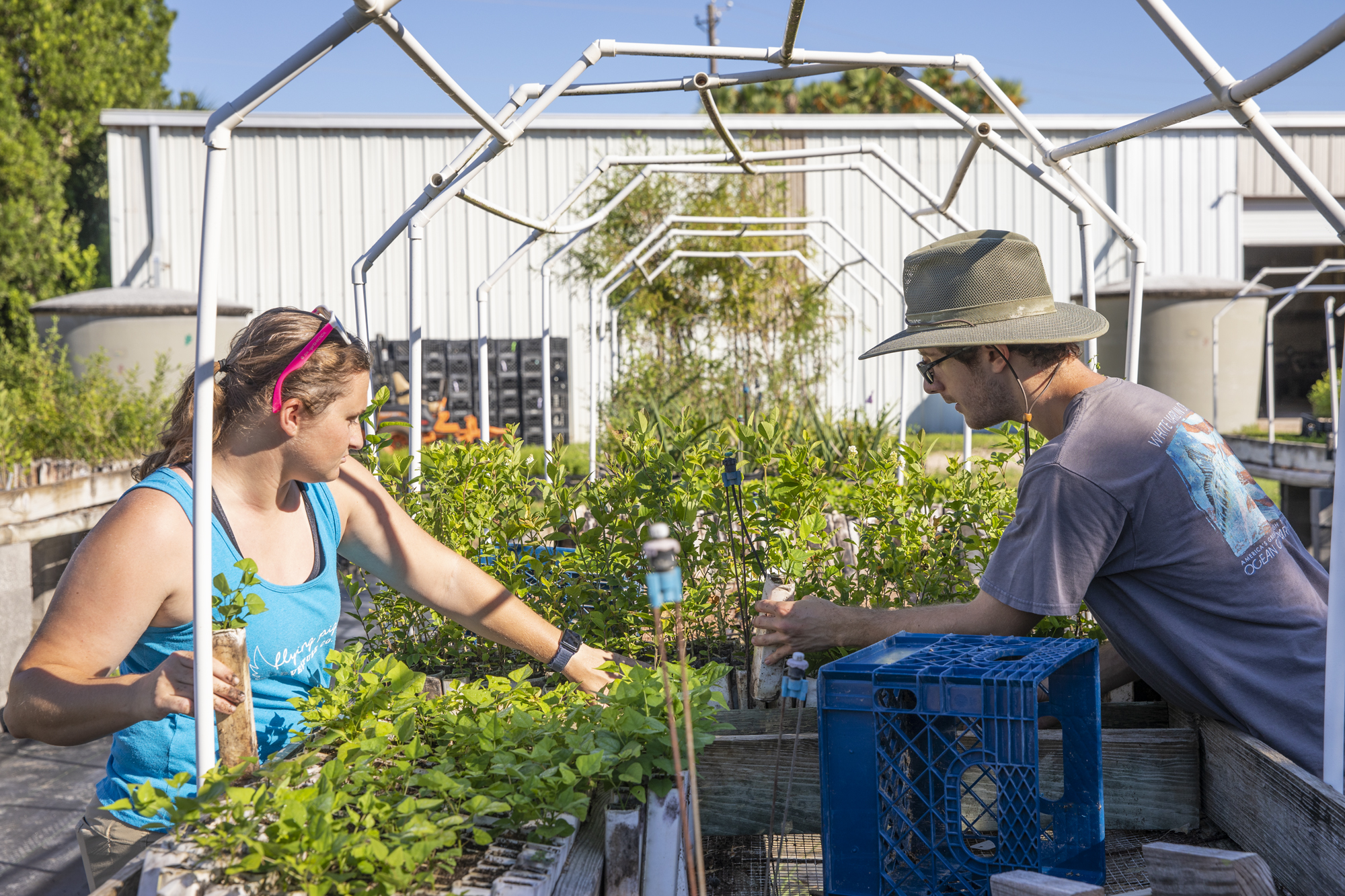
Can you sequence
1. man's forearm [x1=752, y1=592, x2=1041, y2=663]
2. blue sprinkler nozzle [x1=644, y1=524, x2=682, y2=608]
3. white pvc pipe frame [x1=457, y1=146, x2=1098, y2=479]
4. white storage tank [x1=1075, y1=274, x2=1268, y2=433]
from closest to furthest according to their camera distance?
1. blue sprinkler nozzle [x1=644, y1=524, x2=682, y2=608]
2. man's forearm [x1=752, y1=592, x2=1041, y2=663]
3. white pvc pipe frame [x1=457, y1=146, x2=1098, y2=479]
4. white storage tank [x1=1075, y1=274, x2=1268, y2=433]

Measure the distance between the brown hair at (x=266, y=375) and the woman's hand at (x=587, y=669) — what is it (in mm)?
669

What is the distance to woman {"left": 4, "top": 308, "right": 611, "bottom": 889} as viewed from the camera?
1393mm

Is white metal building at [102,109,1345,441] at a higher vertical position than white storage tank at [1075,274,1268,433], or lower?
higher

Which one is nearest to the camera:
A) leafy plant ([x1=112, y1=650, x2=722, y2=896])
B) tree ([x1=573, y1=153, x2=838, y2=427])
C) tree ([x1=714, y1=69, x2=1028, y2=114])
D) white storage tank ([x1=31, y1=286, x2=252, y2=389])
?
leafy plant ([x1=112, y1=650, x2=722, y2=896])

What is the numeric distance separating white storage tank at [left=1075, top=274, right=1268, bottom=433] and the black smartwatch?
12.7 m

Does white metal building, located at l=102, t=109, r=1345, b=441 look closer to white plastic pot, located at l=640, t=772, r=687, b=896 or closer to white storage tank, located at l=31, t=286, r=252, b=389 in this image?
white storage tank, located at l=31, t=286, r=252, b=389

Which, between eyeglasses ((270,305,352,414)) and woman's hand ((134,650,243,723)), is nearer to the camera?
woman's hand ((134,650,243,723))

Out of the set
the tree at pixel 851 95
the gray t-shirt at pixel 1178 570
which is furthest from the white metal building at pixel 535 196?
the gray t-shirt at pixel 1178 570

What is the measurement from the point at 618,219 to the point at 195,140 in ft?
24.2

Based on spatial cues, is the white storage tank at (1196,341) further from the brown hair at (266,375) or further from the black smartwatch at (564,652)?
the brown hair at (266,375)

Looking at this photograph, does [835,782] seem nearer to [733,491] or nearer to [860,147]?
[733,491]

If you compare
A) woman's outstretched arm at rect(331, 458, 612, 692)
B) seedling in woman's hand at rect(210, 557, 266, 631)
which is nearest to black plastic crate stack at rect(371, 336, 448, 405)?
woman's outstretched arm at rect(331, 458, 612, 692)

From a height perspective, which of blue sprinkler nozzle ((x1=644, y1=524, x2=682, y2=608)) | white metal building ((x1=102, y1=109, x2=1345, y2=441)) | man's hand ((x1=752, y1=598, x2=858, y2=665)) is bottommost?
man's hand ((x1=752, y1=598, x2=858, y2=665))

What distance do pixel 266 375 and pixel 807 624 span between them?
99cm
